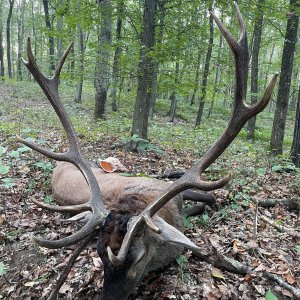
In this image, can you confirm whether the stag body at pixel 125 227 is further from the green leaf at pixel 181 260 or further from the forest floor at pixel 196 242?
the forest floor at pixel 196 242

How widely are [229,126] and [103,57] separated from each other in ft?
20.3

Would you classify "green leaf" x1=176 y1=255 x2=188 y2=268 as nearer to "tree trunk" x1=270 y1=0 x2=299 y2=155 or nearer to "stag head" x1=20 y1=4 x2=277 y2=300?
"stag head" x1=20 y1=4 x2=277 y2=300

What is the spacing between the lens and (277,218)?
4504 mm

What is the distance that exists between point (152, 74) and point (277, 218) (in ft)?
14.9

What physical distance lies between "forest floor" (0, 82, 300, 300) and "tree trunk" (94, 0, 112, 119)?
372cm

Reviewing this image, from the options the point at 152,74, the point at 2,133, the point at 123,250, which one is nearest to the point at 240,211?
the point at 123,250

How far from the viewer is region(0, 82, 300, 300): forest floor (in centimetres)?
313

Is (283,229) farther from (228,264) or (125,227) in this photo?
(125,227)

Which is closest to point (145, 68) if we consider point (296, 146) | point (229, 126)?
point (296, 146)

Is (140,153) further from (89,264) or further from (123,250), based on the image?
(123,250)

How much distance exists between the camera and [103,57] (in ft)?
27.5

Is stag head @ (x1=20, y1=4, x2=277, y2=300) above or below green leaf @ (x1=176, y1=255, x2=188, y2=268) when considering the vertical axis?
above

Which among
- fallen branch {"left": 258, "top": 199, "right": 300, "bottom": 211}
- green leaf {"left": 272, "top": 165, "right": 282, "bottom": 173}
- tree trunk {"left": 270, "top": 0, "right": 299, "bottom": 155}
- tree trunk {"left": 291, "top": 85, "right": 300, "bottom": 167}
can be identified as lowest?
fallen branch {"left": 258, "top": 199, "right": 300, "bottom": 211}

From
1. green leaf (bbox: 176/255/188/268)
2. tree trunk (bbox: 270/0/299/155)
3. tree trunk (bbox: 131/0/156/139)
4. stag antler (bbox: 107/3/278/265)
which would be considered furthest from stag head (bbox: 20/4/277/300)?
tree trunk (bbox: 270/0/299/155)
